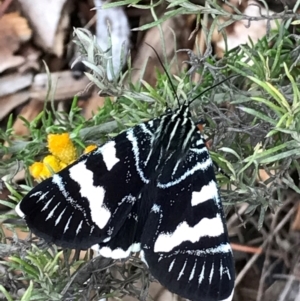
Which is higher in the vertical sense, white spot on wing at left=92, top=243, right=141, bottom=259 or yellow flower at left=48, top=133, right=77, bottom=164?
yellow flower at left=48, top=133, right=77, bottom=164

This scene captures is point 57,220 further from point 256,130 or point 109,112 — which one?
point 256,130

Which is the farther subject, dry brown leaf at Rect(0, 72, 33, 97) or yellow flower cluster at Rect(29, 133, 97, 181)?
dry brown leaf at Rect(0, 72, 33, 97)

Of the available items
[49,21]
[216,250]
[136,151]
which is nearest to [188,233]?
[216,250]

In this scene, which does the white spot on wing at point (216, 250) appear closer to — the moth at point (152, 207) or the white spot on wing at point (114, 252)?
the moth at point (152, 207)

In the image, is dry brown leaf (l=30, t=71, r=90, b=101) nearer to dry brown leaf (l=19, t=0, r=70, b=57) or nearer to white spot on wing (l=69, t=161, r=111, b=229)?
dry brown leaf (l=19, t=0, r=70, b=57)

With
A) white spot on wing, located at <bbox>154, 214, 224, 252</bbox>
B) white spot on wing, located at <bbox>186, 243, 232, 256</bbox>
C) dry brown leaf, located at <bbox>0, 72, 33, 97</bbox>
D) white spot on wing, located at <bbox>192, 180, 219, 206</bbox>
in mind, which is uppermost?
white spot on wing, located at <bbox>192, 180, 219, 206</bbox>

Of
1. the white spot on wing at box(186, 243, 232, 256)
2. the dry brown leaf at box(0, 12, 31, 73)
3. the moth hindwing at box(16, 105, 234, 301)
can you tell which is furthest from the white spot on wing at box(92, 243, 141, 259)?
the dry brown leaf at box(0, 12, 31, 73)

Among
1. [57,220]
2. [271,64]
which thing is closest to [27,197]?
[57,220]
